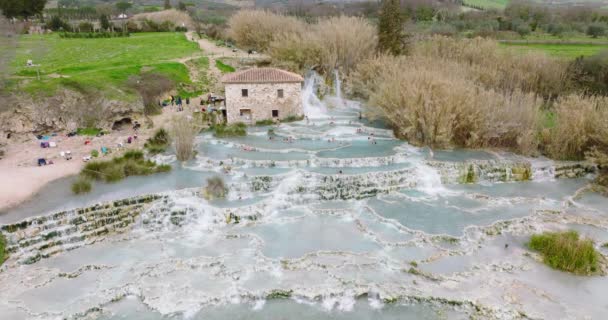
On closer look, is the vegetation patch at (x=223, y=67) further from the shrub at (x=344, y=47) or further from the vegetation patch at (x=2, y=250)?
the vegetation patch at (x=2, y=250)

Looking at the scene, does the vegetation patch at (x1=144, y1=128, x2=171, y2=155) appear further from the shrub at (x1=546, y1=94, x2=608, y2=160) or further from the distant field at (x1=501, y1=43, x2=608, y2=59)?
the distant field at (x1=501, y1=43, x2=608, y2=59)

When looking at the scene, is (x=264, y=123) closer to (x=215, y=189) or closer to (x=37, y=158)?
(x=215, y=189)

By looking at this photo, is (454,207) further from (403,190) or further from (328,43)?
(328,43)

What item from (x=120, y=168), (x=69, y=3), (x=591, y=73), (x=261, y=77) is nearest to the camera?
(x=120, y=168)

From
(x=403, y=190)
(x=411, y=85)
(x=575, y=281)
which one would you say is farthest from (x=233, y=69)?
(x=575, y=281)

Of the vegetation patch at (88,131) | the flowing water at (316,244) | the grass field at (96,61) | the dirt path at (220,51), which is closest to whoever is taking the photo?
the flowing water at (316,244)

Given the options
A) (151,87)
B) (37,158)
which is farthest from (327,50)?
(37,158)

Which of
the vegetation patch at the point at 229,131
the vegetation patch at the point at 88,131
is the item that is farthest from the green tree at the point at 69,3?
the vegetation patch at the point at 229,131

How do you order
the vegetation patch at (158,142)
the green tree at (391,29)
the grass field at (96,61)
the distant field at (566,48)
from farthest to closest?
the distant field at (566,48) → the green tree at (391,29) → the grass field at (96,61) → the vegetation patch at (158,142)
